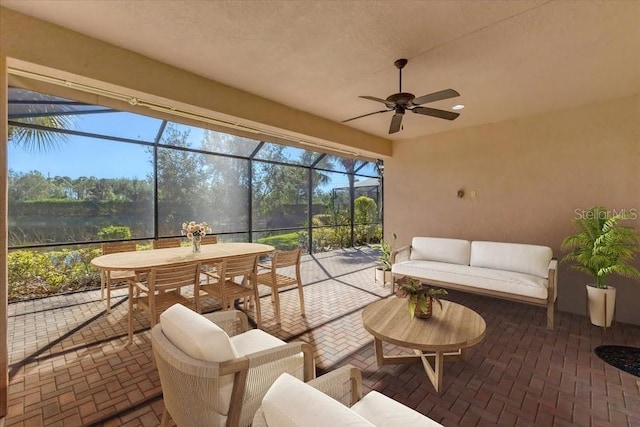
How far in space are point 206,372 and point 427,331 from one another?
1695 millimetres

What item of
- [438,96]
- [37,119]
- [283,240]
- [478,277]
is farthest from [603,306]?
[37,119]

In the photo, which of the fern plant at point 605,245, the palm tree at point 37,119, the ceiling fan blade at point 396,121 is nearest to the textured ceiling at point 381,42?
the ceiling fan blade at point 396,121

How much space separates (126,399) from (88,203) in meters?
3.82

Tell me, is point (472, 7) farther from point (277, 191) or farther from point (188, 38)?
point (277, 191)

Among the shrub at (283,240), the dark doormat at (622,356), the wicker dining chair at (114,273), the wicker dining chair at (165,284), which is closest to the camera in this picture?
the dark doormat at (622,356)

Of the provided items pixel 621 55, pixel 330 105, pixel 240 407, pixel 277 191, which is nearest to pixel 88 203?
pixel 277 191

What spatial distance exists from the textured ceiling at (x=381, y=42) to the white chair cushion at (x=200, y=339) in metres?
2.06

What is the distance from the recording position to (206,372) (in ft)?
4.27

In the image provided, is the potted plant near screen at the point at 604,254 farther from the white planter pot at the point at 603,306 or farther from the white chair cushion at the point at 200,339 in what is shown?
the white chair cushion at the point at 200,339

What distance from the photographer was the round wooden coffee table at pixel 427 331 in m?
2.13

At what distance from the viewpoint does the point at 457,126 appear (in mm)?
5023

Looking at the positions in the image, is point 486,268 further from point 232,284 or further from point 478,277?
point 232,284

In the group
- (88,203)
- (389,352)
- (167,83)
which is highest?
(167,83)

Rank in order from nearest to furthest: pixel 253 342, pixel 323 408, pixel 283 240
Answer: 1. pixel 323 408
2. pixel 253 342
3. pixel 283 240
